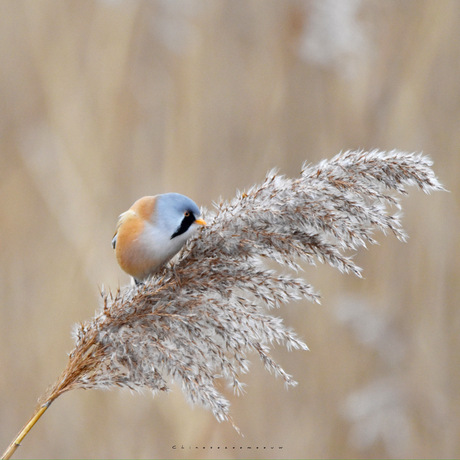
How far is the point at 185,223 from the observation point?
5.47ft

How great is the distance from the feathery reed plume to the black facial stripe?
15 cm

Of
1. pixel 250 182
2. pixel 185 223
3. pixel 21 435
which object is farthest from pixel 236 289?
pixel 250 182

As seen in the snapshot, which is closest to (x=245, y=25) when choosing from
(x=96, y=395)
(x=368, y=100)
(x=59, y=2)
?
(x=368, y=100)

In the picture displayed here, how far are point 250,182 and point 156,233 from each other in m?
1.36

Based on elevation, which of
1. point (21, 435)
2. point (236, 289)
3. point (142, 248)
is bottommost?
point (21, 435)

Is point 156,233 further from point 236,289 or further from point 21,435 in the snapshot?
point 21,435

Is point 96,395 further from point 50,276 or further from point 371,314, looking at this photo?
point 371,314

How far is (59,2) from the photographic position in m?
3.32

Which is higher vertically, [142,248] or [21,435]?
[142,248]

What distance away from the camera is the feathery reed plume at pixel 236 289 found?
4.48 ft

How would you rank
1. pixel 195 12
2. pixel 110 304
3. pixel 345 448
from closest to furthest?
pixel 110 304 < pixel 345 448 < pixel 195 12

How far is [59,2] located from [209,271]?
244 cm

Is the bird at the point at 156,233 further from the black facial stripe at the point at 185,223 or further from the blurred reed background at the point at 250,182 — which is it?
the blurred reed background at the point at 250,182

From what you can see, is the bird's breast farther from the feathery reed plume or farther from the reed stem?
the reed stem
